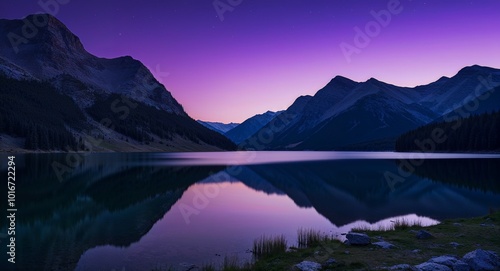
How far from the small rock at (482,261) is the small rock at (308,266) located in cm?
684

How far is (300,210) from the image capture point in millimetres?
40125

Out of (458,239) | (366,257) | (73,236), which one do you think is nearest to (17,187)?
(73,236)

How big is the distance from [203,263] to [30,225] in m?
17.7

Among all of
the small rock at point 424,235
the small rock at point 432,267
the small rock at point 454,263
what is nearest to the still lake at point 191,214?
the small rock at point 424,235

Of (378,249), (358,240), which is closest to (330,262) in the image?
(378,249)

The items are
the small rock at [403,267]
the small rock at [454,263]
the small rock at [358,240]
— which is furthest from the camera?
the small rock at [358,240]

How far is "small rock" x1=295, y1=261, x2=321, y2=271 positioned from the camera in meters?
17.0

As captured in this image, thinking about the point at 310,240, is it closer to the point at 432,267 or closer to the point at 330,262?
the point at 330,262

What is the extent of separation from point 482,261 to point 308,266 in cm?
787

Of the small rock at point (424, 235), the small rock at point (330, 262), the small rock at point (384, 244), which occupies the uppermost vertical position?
the small rock at point (424, 235)

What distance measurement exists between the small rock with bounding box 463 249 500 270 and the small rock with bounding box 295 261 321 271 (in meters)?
6.84

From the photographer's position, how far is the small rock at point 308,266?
16950 mm

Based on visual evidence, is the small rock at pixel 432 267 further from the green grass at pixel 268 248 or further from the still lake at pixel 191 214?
the still lake at pixel 191 214

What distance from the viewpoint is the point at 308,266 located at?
17266 mm
